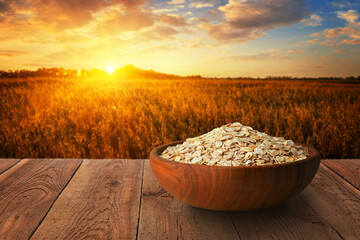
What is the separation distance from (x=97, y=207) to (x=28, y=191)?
413 millimetres

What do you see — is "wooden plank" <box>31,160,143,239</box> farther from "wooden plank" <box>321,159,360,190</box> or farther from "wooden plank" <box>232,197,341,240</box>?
"wooden plank" <box>321,159,360,190</box>

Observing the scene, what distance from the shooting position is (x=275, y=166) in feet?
3.23

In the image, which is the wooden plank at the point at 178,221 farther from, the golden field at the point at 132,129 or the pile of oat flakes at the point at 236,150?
the golden field at the point at 132,129

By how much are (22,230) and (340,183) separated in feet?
4.62

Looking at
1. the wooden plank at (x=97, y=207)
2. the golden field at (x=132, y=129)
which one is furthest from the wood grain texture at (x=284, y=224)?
the golden field at (x=132, y=129)

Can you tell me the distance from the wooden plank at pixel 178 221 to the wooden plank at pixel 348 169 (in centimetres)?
82

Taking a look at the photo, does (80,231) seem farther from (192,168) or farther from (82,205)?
(192,168)

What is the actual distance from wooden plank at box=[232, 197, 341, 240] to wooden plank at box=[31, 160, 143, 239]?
382mm

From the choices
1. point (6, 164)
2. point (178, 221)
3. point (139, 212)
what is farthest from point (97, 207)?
point (6, 164)

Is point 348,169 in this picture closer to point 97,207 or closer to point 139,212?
point 139,212

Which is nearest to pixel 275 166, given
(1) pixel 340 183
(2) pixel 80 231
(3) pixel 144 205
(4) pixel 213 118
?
(3) pixel 144 205

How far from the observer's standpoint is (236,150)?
1.16m

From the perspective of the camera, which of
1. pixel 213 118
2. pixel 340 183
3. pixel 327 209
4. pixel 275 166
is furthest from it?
pixel 213 118

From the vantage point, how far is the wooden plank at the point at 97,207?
41.1 inches
